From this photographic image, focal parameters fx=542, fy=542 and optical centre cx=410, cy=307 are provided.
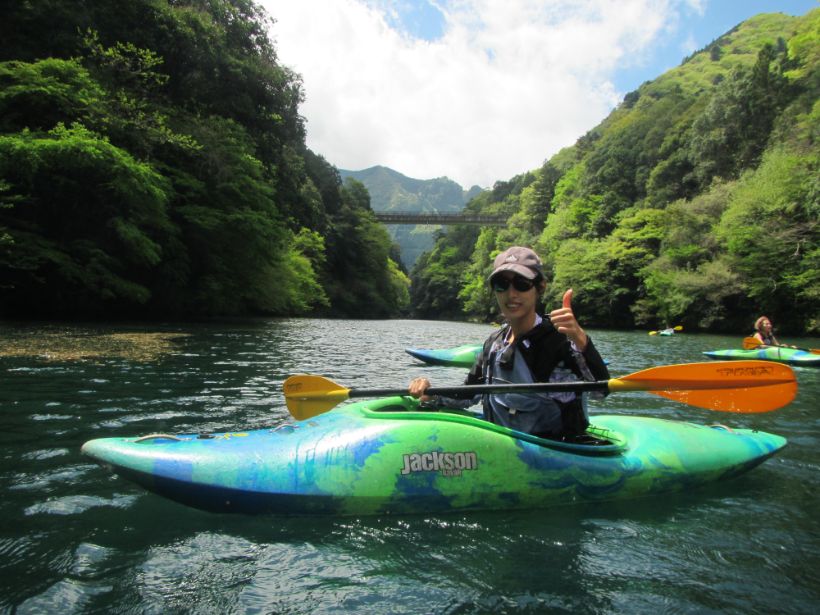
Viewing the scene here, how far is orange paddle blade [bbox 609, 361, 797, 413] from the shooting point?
12.3 ft

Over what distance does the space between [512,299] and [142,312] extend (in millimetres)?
17830

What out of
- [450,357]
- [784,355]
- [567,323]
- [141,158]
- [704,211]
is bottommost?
[450,357]

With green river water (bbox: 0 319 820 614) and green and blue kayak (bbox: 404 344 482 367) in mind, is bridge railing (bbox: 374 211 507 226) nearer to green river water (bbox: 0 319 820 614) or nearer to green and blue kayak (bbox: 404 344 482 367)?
green and blue kayak (bbox: 404 344 482 367)

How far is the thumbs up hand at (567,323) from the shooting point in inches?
111

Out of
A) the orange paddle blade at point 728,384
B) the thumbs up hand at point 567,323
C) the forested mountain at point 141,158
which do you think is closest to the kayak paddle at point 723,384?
the orange paddle blade at point 728,384

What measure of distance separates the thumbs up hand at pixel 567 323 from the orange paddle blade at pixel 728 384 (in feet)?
3.23

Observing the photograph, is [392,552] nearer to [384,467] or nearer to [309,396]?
[384,467]

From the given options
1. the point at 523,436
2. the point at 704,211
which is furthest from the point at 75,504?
the point at 704,211

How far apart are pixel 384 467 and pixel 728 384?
8.33ft

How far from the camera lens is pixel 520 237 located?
176 ft

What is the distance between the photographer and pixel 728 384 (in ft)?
12.5

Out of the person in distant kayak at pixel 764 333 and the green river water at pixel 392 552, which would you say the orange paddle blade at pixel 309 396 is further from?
the person in distant kayak at pixel 764 333

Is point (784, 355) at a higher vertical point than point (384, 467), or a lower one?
higher

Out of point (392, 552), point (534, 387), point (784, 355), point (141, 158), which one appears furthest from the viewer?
point (141, 158)
